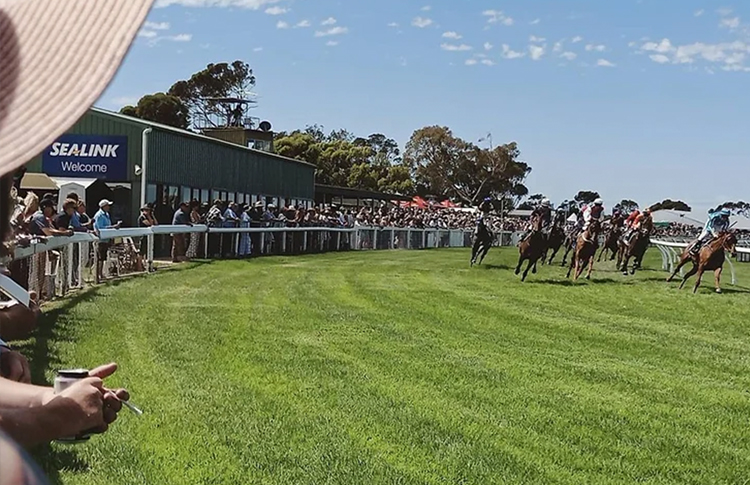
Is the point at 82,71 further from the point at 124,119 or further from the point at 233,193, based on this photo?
the point at 233,193

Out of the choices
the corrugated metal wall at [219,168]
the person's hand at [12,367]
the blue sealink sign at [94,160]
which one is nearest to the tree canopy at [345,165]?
the corrugated metal wall at [219,168]

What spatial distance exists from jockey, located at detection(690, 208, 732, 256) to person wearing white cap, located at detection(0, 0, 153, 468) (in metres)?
21.8

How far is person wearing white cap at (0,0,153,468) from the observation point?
1272 millimetres

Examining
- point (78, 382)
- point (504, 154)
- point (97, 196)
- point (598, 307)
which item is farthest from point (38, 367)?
point (504, 154)

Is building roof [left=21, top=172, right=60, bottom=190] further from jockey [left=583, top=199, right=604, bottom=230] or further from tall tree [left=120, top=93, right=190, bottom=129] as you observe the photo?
tall tree [left=120, top=93, right=190, bottom=129]

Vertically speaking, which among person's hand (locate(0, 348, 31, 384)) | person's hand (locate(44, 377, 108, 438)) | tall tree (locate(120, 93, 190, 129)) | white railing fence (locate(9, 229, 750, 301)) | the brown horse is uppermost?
A: tall tree (locate(120, 93, 190, 129))

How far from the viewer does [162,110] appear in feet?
205

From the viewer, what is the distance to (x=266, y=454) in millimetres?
6160

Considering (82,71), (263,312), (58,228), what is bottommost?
(263,312)

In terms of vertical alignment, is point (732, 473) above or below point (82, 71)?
Answer: below

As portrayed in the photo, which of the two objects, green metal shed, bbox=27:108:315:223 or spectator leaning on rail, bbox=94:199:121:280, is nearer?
spectator leaning on rail, bbox=94:199:121:280

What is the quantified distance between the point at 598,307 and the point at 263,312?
6.29 meters

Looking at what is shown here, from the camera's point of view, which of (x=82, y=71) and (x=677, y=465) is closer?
(x=82, y=71)

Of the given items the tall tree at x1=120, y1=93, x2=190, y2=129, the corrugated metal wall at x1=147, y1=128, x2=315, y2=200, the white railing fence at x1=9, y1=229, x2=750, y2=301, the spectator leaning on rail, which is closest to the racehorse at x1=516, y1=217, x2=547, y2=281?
the white railing fence at x1=9, y1=229, x2=750, y2=301
